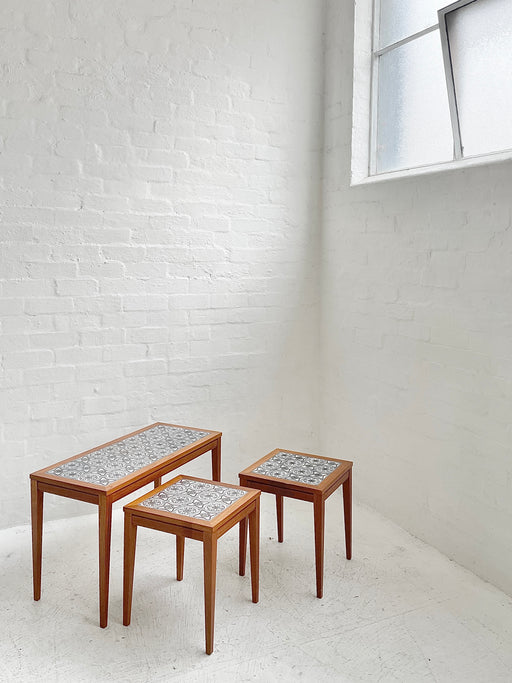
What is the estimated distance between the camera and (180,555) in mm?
2238


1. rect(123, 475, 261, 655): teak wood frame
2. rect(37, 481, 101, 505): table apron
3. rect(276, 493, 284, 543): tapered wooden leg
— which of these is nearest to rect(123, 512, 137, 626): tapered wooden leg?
rect(123, 475, 261, 655): teak wood frame

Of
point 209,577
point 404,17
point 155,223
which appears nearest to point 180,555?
point 209,577

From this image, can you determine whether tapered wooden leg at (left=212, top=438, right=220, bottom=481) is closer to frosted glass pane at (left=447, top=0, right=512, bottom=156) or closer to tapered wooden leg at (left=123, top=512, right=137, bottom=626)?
tapered wooden leg at (left=123, top=512, right=137, bottom=626)

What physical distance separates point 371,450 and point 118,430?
1.11 meters

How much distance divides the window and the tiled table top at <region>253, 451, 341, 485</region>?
4.04ft

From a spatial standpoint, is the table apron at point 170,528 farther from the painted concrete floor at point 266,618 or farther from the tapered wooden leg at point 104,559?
the painted concrete floor at point 266,618

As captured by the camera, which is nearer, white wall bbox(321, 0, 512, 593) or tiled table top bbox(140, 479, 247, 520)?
tiled table top bbox(140, 479, 247, 520)

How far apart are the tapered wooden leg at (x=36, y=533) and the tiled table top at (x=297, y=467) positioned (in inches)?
28.9

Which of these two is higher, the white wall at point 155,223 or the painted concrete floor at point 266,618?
the white wall at point 155,223

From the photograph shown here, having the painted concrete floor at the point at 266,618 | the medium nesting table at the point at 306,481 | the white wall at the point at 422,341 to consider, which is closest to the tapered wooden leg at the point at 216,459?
the medium nesting table at the point at 306,481

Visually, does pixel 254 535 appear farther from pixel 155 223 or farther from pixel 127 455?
pixel 155 223

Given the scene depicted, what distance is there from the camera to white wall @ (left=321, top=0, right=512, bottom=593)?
2189 mm

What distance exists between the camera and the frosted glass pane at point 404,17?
8.11 feet

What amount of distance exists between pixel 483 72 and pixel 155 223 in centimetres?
139
